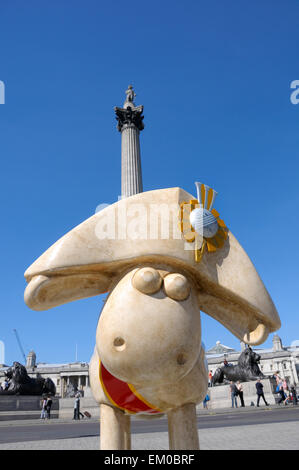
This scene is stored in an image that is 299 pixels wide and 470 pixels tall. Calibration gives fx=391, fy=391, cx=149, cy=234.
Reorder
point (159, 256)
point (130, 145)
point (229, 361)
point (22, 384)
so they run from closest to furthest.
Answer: point (159, 256), point (22, 384), point (130, 145), point (229, 361)

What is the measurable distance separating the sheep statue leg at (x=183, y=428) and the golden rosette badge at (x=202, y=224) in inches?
46.6

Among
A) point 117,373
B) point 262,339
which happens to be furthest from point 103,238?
point 262,339

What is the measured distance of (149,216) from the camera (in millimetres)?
3074

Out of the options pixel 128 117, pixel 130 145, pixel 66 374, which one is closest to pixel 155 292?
pixel 130 145

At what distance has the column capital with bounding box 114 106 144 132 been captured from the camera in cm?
3272

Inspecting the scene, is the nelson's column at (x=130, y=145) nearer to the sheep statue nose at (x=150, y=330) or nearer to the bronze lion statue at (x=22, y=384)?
the bronze lion statue at (x=22, y=384)

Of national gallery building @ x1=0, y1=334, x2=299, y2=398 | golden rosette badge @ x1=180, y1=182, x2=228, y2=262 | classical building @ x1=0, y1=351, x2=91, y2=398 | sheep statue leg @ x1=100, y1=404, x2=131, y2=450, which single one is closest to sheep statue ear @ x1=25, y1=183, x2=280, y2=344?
golden rosette badge @ x1=180, y1=182, x2=228, y2=262

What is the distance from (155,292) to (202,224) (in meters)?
0.65

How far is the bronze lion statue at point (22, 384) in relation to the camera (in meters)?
19.5

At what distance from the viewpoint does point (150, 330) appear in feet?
8.77

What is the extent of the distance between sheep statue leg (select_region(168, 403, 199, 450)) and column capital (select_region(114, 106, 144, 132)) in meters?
31.3

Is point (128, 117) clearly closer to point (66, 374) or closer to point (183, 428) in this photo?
point (183, 428)

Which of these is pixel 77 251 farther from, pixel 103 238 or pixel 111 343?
pixel 111 343

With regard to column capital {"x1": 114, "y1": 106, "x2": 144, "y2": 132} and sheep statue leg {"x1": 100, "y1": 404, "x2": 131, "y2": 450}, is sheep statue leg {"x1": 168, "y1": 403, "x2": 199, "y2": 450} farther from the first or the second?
column capital {"x1": 114, "y1": 106, "x2": 144, "y2": 132}
